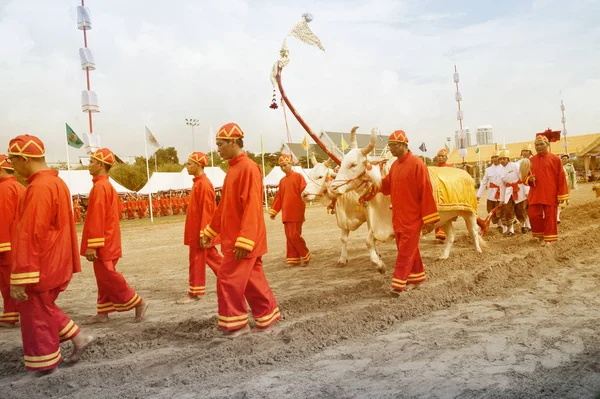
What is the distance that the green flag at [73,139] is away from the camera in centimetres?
1572

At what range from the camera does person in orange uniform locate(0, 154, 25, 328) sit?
17.9ft

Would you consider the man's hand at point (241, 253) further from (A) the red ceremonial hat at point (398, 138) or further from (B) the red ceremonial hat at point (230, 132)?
(A) the red ceremonial hat at point (398, 138)

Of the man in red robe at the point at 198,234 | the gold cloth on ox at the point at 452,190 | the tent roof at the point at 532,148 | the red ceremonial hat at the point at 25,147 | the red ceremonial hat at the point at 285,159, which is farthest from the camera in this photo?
the tent roof at the point at 532,148

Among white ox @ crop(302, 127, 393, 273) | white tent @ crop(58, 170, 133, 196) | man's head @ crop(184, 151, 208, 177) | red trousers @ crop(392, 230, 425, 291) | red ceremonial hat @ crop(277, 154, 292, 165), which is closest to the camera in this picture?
red trousers @ crop(392, 230, 425, 291)

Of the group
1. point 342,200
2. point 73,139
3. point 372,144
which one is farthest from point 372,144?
point 73,139

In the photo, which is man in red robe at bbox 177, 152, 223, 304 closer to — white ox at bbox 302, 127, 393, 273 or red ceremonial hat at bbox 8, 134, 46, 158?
white ox at bbox 302, 127, 393, 273

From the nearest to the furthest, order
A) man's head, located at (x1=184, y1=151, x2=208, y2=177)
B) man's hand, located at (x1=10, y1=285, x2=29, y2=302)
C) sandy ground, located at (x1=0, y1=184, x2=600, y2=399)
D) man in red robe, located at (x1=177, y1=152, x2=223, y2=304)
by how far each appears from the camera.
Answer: sandy ground, located at (x1=0, y1=184, x2=600, y2=399) → man's hand, located at (x1=10, y1=285, x2=29, y2=302) → man in red robe, located at (x1=177, y1=152, x2=223, y2=304) → man's head, located at (x1=184, y1=151, x2=208, y2=177)

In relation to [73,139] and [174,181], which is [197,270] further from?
[174,181]

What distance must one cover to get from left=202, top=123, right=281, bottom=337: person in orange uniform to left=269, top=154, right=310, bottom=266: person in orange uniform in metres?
3.89

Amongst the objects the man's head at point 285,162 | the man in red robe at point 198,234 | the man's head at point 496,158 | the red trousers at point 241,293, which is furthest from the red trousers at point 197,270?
the man's head at point 496,158

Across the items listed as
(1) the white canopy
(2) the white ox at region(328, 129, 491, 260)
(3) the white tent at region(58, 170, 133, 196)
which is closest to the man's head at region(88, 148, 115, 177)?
(2) the white ox at region(328, 129, 491, 260)

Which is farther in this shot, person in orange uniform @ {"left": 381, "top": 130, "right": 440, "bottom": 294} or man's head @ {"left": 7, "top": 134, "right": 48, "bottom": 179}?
person in orange uniform @ {"left": 381, "top": 130, "right": 440, "bottom": 294}

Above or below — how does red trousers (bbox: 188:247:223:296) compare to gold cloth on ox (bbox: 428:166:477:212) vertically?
below

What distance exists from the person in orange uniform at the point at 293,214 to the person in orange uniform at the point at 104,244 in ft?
12.2
